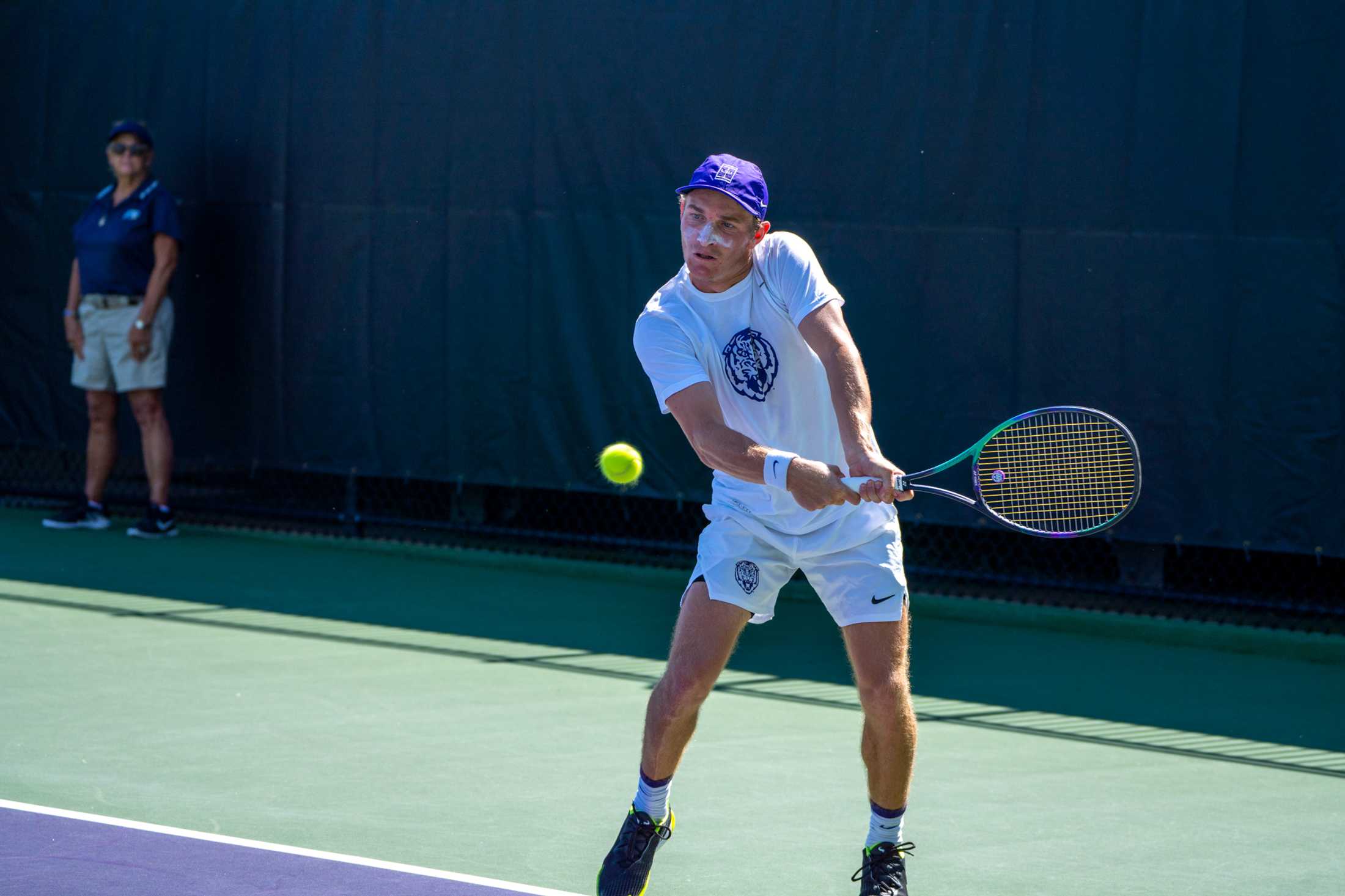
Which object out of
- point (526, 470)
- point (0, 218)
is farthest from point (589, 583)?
point (0, 218)

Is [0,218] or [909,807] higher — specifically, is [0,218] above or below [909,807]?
above

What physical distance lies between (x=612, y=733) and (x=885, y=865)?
1.74 m

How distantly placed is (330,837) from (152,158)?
5.57 m

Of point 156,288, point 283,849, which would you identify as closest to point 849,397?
point 283,849

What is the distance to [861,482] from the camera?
3.69 meters

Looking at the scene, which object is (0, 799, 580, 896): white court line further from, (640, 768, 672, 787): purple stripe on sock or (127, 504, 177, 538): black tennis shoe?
(127, 504, 177, 538): black tennis shoe

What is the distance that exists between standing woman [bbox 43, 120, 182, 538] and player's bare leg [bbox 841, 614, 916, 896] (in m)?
5.65

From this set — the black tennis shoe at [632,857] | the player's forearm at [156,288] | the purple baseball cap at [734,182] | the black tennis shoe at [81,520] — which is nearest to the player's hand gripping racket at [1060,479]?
the purple baseball cap at [734,182]

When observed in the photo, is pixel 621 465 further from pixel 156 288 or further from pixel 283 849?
pixel 156 288

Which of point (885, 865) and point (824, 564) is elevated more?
point (824, 564)

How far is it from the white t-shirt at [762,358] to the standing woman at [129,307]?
5275 mm

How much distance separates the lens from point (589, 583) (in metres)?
8.20

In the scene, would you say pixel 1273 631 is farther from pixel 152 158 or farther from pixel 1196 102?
pixel 152 158

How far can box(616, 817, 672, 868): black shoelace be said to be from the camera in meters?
3.85
